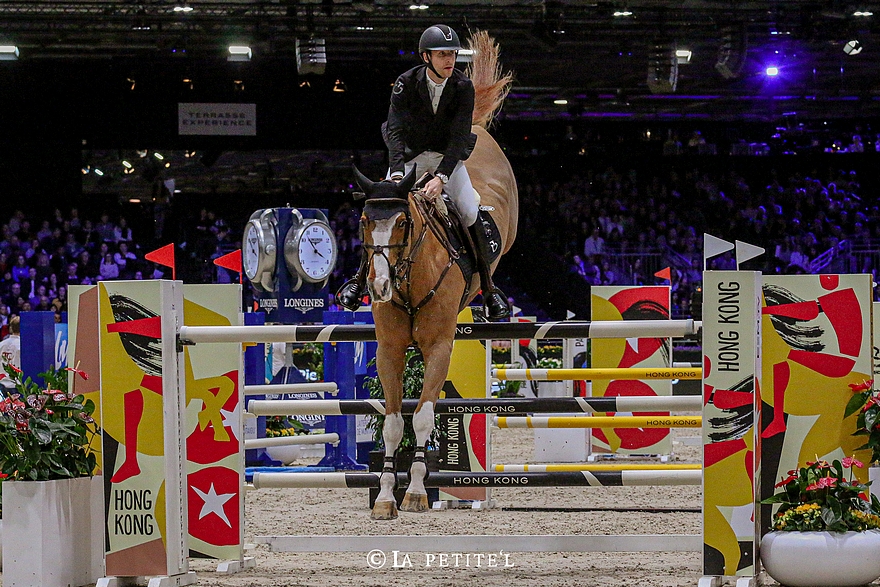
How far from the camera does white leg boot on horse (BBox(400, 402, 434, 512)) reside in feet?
12.0

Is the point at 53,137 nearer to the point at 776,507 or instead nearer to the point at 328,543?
the point at 328,543

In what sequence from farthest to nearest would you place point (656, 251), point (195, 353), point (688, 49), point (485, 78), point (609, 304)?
point (656, 251), point (688, 49), point (609, 304), point (485, 78), point (195, 353)

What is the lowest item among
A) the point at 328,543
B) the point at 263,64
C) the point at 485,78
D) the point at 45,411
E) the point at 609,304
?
the point at 328,543

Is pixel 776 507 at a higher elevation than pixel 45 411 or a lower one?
lower

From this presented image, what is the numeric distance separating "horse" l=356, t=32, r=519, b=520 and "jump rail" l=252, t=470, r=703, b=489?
191mm

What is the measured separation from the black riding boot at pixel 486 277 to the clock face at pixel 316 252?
15.9 ft

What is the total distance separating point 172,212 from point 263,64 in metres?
2.93

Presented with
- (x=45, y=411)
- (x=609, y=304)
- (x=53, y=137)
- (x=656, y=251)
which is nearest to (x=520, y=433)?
(x=609, y=304)

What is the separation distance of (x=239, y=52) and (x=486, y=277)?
1210 cm

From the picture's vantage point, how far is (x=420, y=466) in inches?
147

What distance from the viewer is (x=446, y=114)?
4039mm

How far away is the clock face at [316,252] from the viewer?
9047 mm

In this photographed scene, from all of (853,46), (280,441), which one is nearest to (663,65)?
(853,46)
